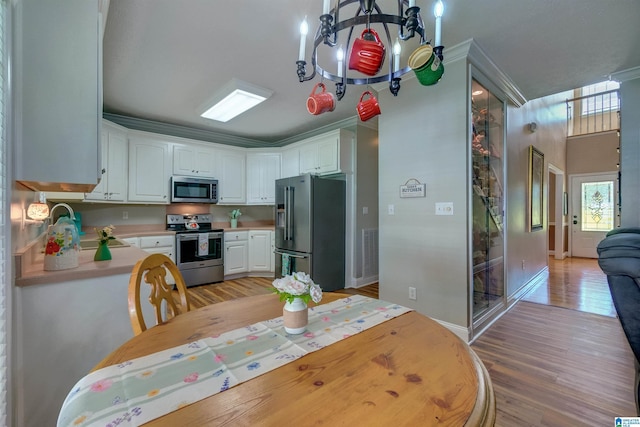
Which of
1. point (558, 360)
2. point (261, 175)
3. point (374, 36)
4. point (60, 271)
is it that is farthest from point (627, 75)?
point (60, 271)

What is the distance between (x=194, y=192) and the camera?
4352mm

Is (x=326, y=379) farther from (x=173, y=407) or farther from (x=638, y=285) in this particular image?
(x=638, y=285)

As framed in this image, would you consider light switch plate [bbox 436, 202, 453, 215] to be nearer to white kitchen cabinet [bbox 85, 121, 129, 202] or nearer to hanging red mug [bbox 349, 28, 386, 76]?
hanging red mug [bbox 349, 28, 386, 76]

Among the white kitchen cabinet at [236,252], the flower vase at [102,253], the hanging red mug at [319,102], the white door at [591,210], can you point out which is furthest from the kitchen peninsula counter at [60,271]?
the white door at [591,210]

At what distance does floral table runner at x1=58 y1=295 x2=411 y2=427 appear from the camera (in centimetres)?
61

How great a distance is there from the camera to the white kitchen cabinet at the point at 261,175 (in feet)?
16.3

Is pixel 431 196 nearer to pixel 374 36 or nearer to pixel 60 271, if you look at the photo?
pixel 374 36

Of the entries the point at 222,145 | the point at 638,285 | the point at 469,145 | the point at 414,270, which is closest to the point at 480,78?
the point at 469,145

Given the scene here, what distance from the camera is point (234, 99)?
3266 millimetres

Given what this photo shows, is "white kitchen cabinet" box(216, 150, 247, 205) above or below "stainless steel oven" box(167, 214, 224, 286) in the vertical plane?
above

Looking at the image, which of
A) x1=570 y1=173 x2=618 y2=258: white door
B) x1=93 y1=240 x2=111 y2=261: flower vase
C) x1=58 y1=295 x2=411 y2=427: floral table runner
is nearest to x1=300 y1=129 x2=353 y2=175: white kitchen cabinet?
x1=93 y1=240 x2=111 y2=261: flower vase

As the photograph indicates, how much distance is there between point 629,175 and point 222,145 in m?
5.08

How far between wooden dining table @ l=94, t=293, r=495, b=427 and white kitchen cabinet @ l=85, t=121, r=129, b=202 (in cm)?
344

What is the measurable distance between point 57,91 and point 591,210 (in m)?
8.84
